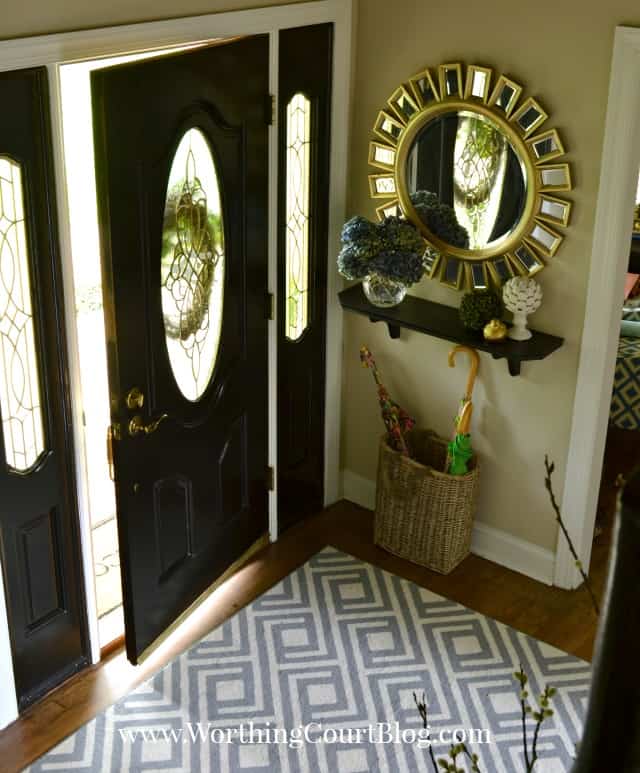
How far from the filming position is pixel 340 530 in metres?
4.30

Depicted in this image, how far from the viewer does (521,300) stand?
3.51 meters

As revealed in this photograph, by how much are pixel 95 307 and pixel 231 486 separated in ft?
6.71

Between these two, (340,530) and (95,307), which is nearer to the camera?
(340,530)

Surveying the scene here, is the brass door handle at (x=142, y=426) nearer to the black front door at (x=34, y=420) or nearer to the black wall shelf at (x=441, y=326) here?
the black front door at (x=34, y=420)

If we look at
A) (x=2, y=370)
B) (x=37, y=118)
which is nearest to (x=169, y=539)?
(x=2, y=370)

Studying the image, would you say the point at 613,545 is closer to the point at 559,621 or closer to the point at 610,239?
the point at 610,239

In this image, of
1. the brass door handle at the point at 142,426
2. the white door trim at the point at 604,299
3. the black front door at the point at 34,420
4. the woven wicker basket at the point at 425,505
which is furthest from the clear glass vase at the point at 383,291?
the black front door at the point at 34,420

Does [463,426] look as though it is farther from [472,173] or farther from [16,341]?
[16,341]

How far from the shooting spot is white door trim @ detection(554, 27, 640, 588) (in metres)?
3.15

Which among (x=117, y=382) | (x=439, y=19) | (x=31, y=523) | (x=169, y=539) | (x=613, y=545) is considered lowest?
(x=169, y=539)

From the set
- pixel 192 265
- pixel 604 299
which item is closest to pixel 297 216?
pixel 192 265

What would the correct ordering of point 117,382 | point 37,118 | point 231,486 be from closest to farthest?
point 37,118 → point 117,382 → point 231,486

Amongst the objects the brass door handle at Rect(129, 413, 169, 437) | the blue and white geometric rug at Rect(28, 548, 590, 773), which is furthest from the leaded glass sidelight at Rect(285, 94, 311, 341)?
the blue and white geometric rug at Rect(28, 548, 590, 773)

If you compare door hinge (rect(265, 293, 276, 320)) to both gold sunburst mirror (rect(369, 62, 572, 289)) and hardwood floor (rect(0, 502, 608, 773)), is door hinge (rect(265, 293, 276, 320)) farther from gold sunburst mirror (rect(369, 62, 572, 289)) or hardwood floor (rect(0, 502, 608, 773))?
hardwood floor (rect(0, 502, 608, 773))
